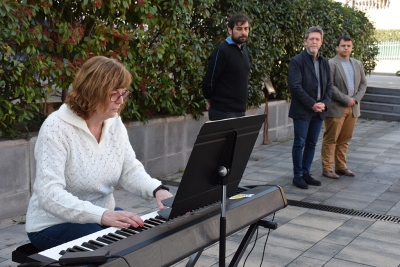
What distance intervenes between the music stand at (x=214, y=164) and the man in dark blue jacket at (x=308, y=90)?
13.6ft

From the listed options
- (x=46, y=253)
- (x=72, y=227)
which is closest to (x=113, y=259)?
(x=46, y=253)

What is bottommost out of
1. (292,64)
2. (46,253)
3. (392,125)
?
(392,125)

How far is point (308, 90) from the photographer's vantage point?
7082mm

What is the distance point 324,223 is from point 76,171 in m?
3.41

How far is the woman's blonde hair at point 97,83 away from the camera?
290cm

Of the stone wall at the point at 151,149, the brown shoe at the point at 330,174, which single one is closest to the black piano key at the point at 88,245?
the stone wall at the point at 151,149

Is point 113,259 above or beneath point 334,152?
above

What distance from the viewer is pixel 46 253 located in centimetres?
235

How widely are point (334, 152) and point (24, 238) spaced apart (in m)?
4.56

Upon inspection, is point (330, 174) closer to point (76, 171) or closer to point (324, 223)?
point (324, 223)

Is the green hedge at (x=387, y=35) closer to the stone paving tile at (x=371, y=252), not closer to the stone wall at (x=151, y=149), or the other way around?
the stone wall at (x=151, y=149)

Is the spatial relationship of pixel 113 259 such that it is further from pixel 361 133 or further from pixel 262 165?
pixel 361 133

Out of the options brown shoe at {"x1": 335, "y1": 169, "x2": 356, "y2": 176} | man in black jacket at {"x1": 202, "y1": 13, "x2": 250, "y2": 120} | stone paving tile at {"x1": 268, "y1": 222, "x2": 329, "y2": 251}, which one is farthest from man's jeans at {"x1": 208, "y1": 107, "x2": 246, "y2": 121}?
brown shoe at {"x1": 335, "y1": 169, "x2": 356, "y2": 176}

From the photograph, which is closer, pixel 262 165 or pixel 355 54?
pixel 262 165
